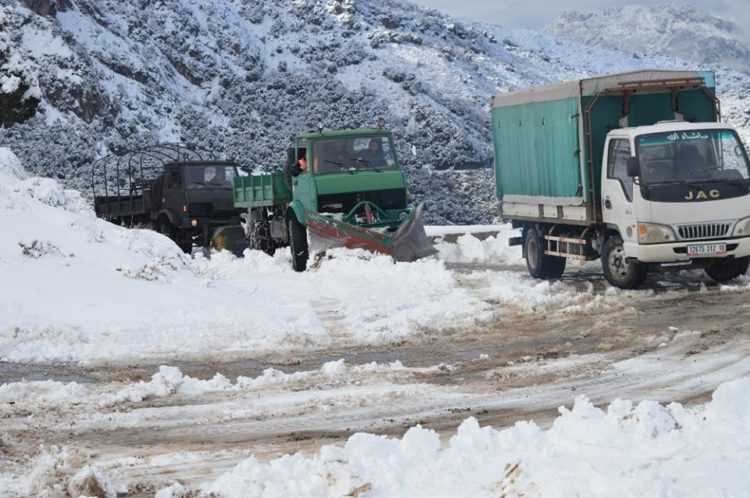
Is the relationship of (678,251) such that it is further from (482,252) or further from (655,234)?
(482,252)

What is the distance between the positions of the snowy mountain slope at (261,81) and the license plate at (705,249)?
3590 cm

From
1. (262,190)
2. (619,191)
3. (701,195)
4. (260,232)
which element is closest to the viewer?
(701,195)

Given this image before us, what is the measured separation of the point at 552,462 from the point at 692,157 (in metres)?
10.5

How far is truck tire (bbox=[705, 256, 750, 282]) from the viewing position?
1636cm

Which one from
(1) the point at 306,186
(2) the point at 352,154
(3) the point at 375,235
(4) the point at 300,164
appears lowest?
(3) the point at 375,235

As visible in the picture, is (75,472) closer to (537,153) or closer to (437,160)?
(537,153)

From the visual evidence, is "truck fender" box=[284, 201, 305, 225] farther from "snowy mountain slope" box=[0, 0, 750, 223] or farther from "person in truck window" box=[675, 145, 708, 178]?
"snowy mountain slope" box=[0, 0, 750, 223]

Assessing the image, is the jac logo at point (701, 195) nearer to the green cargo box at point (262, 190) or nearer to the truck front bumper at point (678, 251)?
the truck front bumper at point (678, 251)

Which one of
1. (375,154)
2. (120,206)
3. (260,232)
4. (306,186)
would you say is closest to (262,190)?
(260,232)

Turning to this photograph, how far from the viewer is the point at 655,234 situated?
15.4 meters

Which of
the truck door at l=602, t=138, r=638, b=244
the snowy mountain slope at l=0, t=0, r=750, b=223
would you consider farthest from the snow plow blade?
the snowy mountain slope at l=0, t=0, r=750, b=223

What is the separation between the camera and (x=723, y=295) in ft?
49.7

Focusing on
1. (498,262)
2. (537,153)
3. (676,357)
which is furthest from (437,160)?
(676,357)

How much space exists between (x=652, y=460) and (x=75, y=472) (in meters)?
3.29
